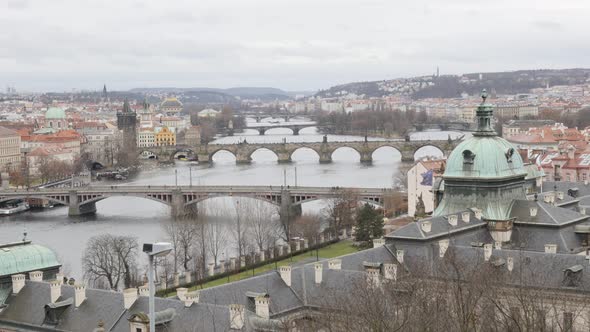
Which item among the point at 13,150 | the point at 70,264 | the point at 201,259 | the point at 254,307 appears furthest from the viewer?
the point at 13,150

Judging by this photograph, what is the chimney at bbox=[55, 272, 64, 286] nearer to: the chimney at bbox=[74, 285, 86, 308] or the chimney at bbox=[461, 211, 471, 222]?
the chimney at bbox=[74, 285, 86, 308]

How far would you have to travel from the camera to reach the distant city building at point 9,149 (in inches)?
Result: 4660

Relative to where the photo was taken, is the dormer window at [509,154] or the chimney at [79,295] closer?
Answer: the chimney at [79,295]

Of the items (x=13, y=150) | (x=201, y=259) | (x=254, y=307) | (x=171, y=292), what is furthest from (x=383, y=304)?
(x=13, y=150)

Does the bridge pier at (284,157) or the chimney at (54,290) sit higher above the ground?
the chimney at (54,290)

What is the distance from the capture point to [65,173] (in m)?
108

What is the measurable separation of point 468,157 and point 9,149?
304 ft

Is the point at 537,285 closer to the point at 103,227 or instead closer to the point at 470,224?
the point at 470,224

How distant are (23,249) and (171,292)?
1112 cm

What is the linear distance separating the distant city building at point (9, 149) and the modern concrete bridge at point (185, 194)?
117ft

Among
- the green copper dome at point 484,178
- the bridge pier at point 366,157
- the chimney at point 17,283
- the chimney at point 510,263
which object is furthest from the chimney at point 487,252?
the bridge pier at point 366,157

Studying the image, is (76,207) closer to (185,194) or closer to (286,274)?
(185,194)

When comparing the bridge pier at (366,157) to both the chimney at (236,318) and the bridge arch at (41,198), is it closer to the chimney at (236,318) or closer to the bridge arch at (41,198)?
the bridge arch at (41,198)

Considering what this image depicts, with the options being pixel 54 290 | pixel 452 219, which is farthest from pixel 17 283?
pixel 452 219
